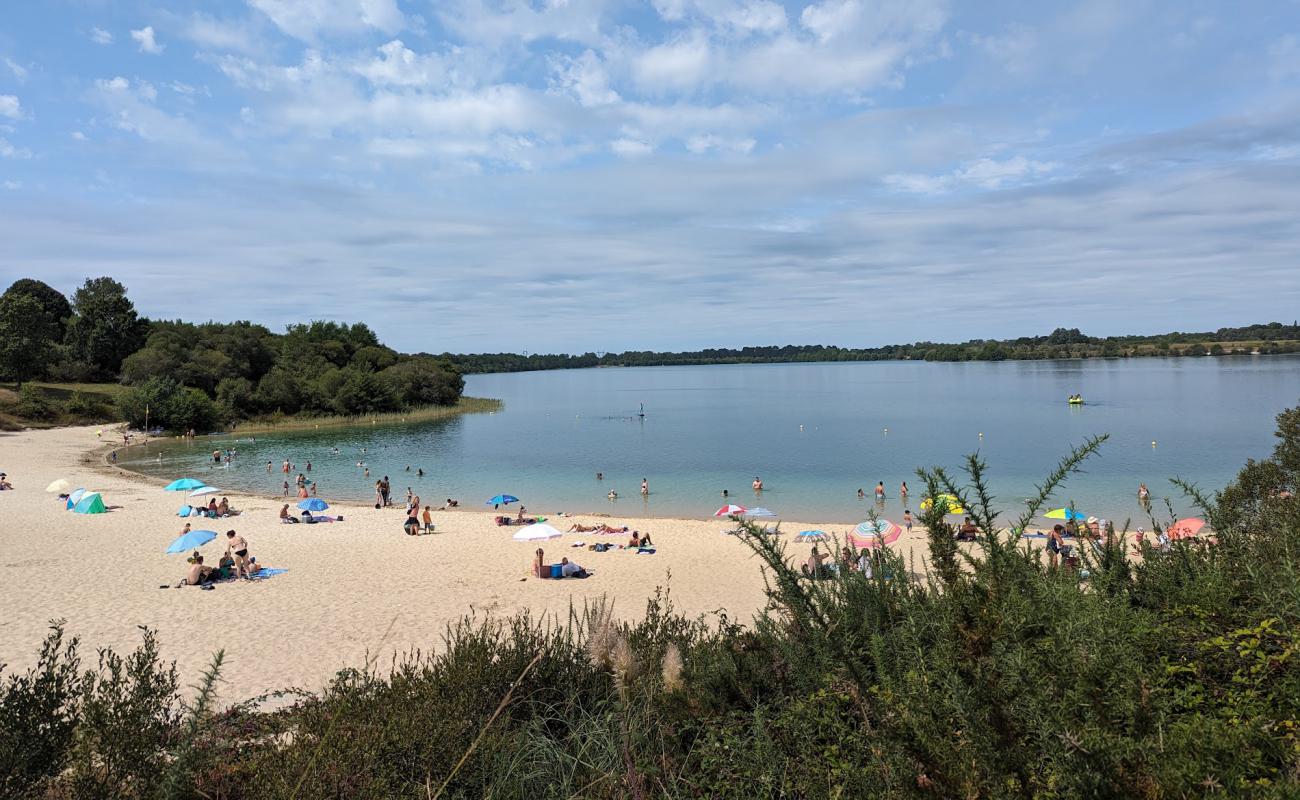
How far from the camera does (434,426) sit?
73.1 meters

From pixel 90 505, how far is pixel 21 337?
156ft

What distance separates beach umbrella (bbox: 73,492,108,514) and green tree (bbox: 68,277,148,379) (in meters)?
61.6

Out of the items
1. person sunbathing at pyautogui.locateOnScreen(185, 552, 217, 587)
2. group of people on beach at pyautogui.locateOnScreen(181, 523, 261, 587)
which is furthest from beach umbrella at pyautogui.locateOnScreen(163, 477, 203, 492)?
person sunbathing at pyautogui.locateOnScreen(185, 552, 217, 587)

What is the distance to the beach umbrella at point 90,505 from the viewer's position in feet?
82.2

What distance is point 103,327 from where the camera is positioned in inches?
2960

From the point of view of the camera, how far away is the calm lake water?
3381cm

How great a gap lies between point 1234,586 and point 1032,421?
66877mm

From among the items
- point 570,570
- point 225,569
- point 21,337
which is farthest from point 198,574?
point 21,337

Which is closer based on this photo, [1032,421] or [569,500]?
[569,500]

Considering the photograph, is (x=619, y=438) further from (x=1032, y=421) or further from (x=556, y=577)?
(x=556, y=577)

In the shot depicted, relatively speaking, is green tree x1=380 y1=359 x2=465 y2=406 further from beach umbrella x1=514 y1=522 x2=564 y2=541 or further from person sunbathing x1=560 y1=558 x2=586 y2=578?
person sunbathing x1=560 y1=558 x2=586 y2=578

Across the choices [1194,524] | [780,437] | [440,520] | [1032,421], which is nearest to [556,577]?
[440,520]

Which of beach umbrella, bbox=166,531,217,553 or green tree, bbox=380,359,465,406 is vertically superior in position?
green tree, bbox=380,359,465,406

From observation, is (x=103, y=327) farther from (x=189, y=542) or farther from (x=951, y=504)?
(x=951, y=504)
